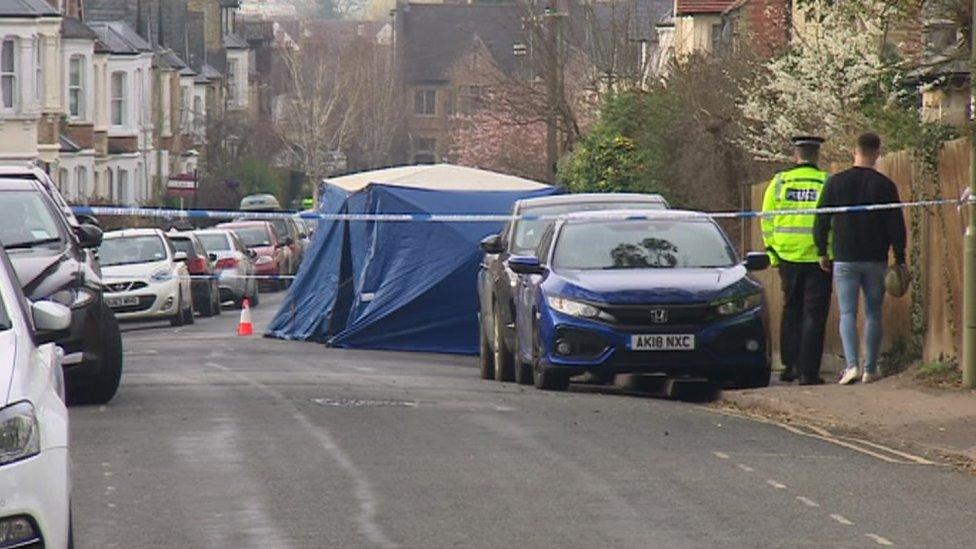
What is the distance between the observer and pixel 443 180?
27.1 meters

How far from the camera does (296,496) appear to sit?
1038cm

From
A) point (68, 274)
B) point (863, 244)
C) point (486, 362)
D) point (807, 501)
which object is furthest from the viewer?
point (486, 362)

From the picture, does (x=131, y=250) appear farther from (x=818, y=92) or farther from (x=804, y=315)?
(x=804, y=315)

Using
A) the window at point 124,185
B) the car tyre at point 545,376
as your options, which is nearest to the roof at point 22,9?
the window at point 124,185

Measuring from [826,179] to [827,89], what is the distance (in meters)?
5.80

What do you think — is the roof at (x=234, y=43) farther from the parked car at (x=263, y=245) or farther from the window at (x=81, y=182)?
the parked car at (x=263, y=245)

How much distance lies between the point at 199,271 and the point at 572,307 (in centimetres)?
2322

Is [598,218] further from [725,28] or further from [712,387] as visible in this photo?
[725,28]

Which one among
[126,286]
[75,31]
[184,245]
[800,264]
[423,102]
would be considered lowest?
[126,286]

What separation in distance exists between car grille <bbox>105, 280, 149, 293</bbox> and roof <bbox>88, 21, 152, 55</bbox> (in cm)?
3328

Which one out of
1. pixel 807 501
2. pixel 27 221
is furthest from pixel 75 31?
pixel 807 501

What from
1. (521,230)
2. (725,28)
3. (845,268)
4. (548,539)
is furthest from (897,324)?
(725,28)

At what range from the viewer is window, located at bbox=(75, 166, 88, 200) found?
59812 mm

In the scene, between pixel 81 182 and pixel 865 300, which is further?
pixel 81 182
